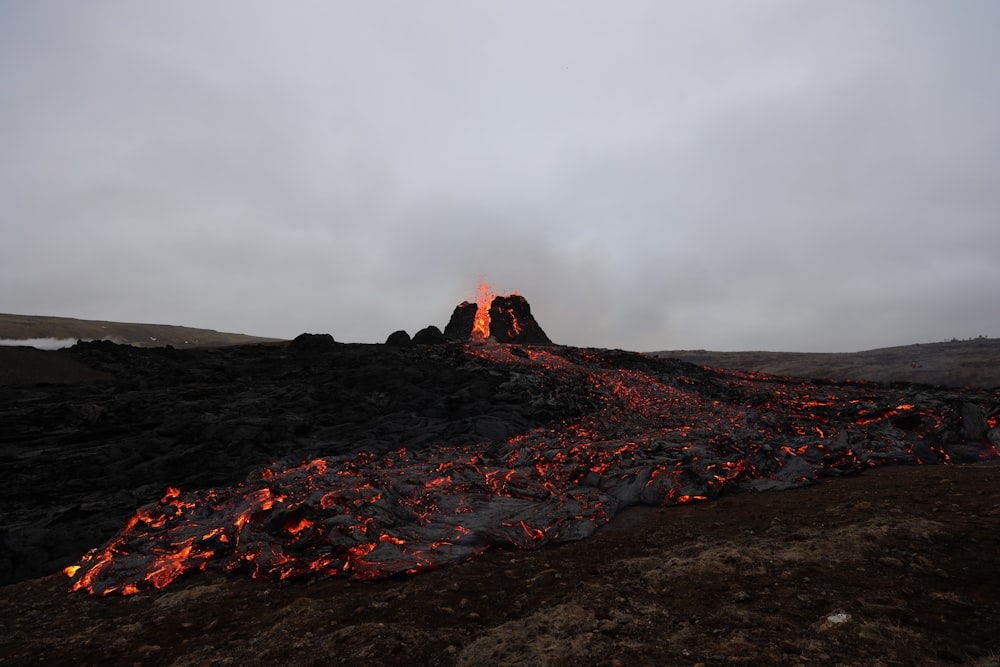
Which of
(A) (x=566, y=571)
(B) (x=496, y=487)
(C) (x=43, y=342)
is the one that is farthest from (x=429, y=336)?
(C) (x=43, y=342)

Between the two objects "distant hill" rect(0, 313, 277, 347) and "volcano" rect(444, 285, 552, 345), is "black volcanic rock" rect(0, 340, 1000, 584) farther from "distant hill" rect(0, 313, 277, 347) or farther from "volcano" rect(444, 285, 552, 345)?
"distant hill" rect(0, 313, 277, 347)

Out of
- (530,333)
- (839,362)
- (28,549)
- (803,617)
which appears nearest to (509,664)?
(803,617)

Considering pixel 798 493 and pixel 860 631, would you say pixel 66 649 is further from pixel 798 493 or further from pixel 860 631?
pixel 798 493

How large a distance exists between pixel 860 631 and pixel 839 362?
2237 inches

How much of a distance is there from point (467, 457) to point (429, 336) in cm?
3278

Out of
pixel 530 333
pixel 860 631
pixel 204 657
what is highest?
pixel 530 333

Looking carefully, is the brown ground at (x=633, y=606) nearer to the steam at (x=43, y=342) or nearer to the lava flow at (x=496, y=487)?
the lava flow at (x=496, y=487)

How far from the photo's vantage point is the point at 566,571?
7336 mm

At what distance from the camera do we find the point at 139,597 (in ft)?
25.2

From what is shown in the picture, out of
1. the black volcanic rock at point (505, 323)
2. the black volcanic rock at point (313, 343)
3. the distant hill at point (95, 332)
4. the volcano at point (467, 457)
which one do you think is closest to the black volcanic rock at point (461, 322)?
the black volcanic rock at point (505, 323)

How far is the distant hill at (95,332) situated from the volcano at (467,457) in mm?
85359

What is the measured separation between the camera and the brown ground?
464 cm

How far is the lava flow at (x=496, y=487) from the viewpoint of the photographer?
852cm

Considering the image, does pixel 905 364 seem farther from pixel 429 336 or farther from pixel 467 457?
pixel 467 457
